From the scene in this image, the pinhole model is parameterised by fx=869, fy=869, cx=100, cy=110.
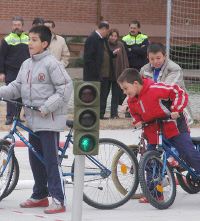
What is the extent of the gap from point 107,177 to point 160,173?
581mm

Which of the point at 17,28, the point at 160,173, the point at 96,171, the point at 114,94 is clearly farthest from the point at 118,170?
the point at 114,94

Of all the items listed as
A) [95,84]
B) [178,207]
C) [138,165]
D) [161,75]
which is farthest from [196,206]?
[95,84]

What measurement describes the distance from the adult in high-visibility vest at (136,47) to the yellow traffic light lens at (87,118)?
10.3 m

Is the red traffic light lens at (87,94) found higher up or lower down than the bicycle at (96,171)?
higher up

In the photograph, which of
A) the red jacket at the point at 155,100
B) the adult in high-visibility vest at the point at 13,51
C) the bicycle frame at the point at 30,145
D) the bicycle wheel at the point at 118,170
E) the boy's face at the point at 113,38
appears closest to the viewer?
the bicycle frame at the point at 30,145

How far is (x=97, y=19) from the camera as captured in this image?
3259cm

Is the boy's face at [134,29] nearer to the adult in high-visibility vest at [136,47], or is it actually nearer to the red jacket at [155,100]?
the adult in high-visibility vest at [136,47]

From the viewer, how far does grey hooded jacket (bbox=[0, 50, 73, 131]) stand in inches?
344

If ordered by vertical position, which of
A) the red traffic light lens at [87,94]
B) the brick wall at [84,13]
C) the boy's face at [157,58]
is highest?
the red traffic light lens at [87,94]

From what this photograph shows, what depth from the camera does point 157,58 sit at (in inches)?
380

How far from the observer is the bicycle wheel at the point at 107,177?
923 cm

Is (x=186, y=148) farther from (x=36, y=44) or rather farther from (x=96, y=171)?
(x=36, y=44)

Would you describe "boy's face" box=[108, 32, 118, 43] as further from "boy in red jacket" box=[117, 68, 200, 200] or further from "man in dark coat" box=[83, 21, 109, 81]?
"boy in red jacket" box=[117, 68, 200, 200]

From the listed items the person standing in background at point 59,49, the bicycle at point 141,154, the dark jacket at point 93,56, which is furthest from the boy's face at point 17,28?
the bicycle at point 141,154
